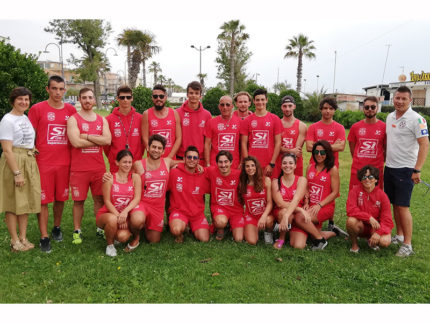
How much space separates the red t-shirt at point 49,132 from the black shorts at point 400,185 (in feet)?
17.2

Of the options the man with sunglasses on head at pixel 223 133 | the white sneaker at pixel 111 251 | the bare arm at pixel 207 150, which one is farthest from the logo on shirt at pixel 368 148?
the white sneaker at pixel 111 251

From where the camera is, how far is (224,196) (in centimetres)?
572

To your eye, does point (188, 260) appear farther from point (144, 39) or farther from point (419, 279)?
point (144, 39)

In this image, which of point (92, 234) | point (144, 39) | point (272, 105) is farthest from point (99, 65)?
point (92, 234)

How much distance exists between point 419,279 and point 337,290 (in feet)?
3.90

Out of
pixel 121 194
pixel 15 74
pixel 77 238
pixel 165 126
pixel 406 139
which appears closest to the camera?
pixel 406 139

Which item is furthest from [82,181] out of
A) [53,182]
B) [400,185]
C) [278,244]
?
[400,185]

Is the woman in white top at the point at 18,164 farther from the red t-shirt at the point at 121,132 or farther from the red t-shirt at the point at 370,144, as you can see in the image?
the red t-shirt at the point at 370,144

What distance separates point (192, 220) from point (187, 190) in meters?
0.54

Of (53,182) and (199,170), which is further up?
(199,170)

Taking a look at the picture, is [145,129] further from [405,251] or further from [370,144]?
[405,251]

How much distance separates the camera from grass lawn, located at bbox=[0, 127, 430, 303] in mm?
3842

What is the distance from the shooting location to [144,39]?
38.6 m

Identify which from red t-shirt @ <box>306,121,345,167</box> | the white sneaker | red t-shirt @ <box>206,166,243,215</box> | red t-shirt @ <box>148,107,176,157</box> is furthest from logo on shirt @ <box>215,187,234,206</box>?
the white sneaker
